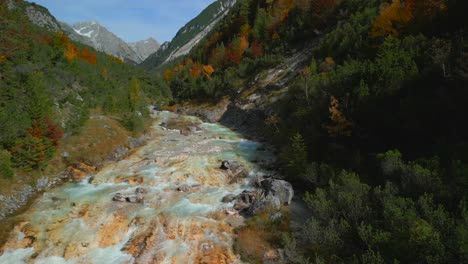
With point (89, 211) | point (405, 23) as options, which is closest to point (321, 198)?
point (89, 211)

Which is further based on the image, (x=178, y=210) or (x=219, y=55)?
(x=219, y=55)

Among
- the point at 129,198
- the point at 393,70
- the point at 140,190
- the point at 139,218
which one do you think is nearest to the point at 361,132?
the point at 393,70

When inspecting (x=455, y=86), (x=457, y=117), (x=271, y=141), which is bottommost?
(x=271, y=141)

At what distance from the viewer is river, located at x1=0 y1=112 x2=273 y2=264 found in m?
18.1

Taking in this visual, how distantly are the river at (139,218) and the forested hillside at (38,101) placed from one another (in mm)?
5052

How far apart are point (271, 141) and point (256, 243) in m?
25.7

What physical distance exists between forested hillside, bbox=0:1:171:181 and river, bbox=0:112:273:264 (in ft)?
16.6

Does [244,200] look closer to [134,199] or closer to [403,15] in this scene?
[134,199]

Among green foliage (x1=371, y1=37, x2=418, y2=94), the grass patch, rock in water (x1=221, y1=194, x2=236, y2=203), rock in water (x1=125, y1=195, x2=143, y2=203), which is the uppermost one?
green foliage (x1=371, y1=37, x2=418, y2=94)

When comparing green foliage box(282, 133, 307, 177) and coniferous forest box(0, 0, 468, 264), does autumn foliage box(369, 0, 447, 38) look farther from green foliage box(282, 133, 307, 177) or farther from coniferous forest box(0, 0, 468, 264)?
green foliage box(282, 133, 307, 177)

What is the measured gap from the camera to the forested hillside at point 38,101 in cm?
2702

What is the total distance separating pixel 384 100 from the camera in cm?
2425

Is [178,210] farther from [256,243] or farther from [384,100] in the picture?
[384,100]

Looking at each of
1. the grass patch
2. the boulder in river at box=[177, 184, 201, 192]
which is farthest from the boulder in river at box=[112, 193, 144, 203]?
the grass patch
